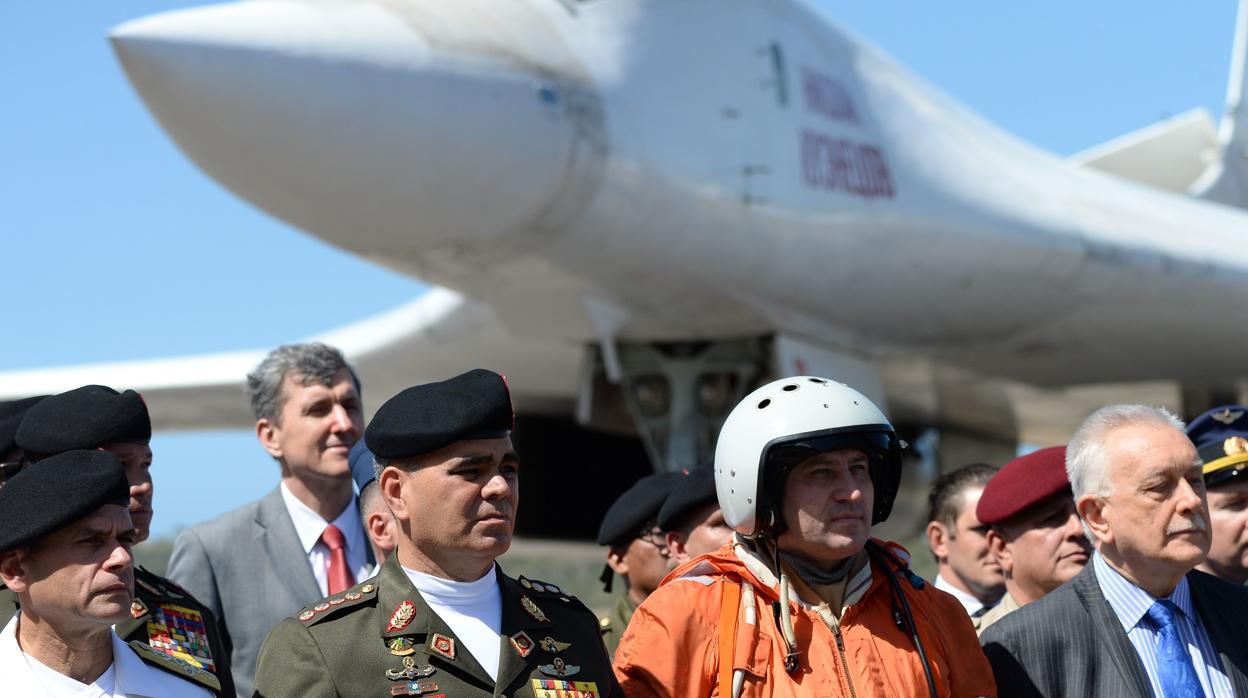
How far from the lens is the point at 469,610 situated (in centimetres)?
297

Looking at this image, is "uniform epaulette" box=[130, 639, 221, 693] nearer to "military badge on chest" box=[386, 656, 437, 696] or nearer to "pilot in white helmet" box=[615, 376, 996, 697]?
"military badge on chest" box=[386, 656, 437, 696]

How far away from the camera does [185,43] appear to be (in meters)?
7.47

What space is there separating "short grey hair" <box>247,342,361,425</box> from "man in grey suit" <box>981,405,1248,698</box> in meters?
2.31

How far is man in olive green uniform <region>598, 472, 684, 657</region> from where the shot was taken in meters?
4.68

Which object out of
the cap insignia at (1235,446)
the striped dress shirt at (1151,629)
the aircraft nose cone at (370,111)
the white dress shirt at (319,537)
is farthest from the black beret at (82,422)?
the aircraft nose cone at (370,111)

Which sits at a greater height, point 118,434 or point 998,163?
point 998,163

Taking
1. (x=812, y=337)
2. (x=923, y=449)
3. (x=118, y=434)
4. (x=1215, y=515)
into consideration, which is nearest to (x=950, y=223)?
(x=812, y=337)

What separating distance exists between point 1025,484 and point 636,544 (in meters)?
1.27

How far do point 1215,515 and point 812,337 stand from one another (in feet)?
22.2

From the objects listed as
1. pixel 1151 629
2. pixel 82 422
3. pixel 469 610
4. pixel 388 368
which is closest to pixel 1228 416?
pixel 1151 629

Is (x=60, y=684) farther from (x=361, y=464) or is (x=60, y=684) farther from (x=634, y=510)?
(x=634, y=510)

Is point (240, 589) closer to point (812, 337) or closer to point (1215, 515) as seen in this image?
point (1215, 515)

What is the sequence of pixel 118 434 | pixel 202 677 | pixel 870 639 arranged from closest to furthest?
pixel 870 639, pixel 202 677, pixel 118 434

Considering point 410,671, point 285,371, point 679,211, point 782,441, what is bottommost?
point 410,671
